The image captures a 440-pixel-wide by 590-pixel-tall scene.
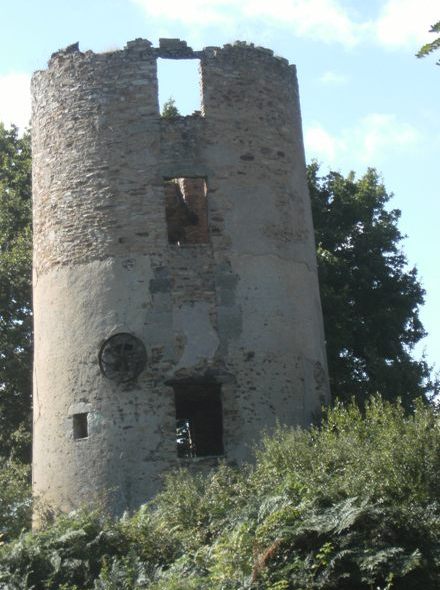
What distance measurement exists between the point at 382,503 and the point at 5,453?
11172 mm

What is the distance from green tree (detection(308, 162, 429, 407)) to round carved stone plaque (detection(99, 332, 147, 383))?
570 cm

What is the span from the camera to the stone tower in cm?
1838

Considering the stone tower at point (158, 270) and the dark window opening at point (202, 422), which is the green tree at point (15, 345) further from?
the stone tower at point (158, 270)

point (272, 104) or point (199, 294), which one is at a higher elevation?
point (272, 104)

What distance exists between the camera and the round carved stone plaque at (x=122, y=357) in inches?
726

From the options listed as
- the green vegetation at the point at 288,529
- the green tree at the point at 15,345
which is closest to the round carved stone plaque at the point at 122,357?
the green vegetation at the point at 288,529

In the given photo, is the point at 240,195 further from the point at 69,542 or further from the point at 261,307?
the point at 69,542

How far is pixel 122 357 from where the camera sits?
18.5 metres

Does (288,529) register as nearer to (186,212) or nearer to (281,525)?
(281,525)

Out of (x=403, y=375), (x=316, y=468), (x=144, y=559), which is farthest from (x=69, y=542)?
(x=403, y=375)

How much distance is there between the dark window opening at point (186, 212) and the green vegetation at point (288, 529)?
14.3 feet

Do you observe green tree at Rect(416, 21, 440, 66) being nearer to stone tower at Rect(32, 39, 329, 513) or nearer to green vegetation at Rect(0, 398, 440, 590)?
green vegetation at Rect(0, 398, 440, 590)

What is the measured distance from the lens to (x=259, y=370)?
18672 millimetres

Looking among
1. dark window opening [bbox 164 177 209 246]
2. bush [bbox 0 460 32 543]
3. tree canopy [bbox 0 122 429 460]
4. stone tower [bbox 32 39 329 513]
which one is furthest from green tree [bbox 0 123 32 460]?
bush [bbox 0 460 32 543]
